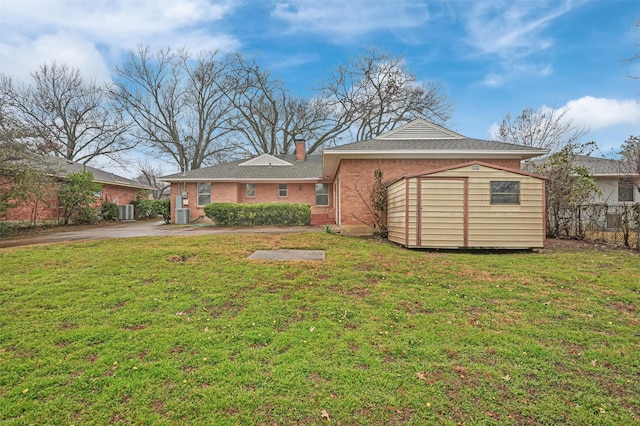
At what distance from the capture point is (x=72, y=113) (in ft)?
88.3

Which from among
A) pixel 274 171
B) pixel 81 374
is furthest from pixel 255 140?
pixel 81 374

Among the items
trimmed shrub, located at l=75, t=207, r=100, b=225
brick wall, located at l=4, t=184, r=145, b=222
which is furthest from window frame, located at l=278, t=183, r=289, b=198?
brick wall, located at l=4, t=184, r=145, b=222

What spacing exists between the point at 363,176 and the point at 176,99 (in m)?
25.7

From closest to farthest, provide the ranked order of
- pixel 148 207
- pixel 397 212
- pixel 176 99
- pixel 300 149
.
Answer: pixel 397 212, pixel 300 149, pixel 148 207, pixel 176 99

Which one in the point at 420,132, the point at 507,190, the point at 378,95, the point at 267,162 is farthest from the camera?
the point at 378,95

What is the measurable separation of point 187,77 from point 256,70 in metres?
6.62

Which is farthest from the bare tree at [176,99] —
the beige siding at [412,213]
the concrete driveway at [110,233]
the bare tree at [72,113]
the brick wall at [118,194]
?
the beige siding at [412,213]

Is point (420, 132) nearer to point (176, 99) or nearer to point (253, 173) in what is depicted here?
point (253, 173)

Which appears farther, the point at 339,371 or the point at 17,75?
the point at 17,75

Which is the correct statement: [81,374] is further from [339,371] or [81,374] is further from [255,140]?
[255,140]

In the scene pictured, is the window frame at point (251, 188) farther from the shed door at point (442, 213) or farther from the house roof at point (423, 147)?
the shed door at point (442, 213)

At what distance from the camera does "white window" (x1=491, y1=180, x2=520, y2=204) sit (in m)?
8.11

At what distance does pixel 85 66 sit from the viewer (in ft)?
84.8

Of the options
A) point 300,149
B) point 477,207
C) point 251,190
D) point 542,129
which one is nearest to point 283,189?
point 251,190
